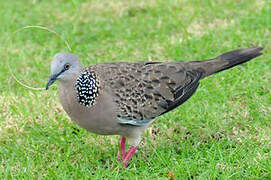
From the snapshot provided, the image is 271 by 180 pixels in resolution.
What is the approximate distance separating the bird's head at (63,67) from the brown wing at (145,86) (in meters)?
0.27

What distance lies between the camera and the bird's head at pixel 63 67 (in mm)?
3707

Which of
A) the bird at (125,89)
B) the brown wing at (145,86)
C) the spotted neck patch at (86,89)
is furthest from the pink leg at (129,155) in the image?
the spotted neck patch at (86,89)

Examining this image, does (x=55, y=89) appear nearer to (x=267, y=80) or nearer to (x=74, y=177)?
(x=74, y=177)

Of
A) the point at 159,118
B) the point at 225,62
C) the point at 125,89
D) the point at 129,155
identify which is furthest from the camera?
the point at 159,118

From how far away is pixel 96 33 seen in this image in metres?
6.80

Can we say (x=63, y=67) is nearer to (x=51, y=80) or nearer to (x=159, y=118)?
(x=51, y=80)

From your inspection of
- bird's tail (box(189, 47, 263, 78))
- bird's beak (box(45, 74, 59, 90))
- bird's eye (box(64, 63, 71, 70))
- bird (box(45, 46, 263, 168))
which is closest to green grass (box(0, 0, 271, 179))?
bird (box(45, 46, 263, 168))

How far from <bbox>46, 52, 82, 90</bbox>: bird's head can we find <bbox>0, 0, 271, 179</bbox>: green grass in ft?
2.67

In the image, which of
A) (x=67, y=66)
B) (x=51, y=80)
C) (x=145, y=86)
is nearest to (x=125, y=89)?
(x=145, y=86)

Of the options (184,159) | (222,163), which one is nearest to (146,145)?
(184,159)

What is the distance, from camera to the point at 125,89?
4.03 meters

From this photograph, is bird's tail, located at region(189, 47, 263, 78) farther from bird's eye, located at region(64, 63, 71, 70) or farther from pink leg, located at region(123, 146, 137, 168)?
bird's eye, located at region(64, 63, 71, 70)

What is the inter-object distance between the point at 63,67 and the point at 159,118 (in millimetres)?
1495

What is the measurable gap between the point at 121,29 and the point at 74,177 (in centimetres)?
339
